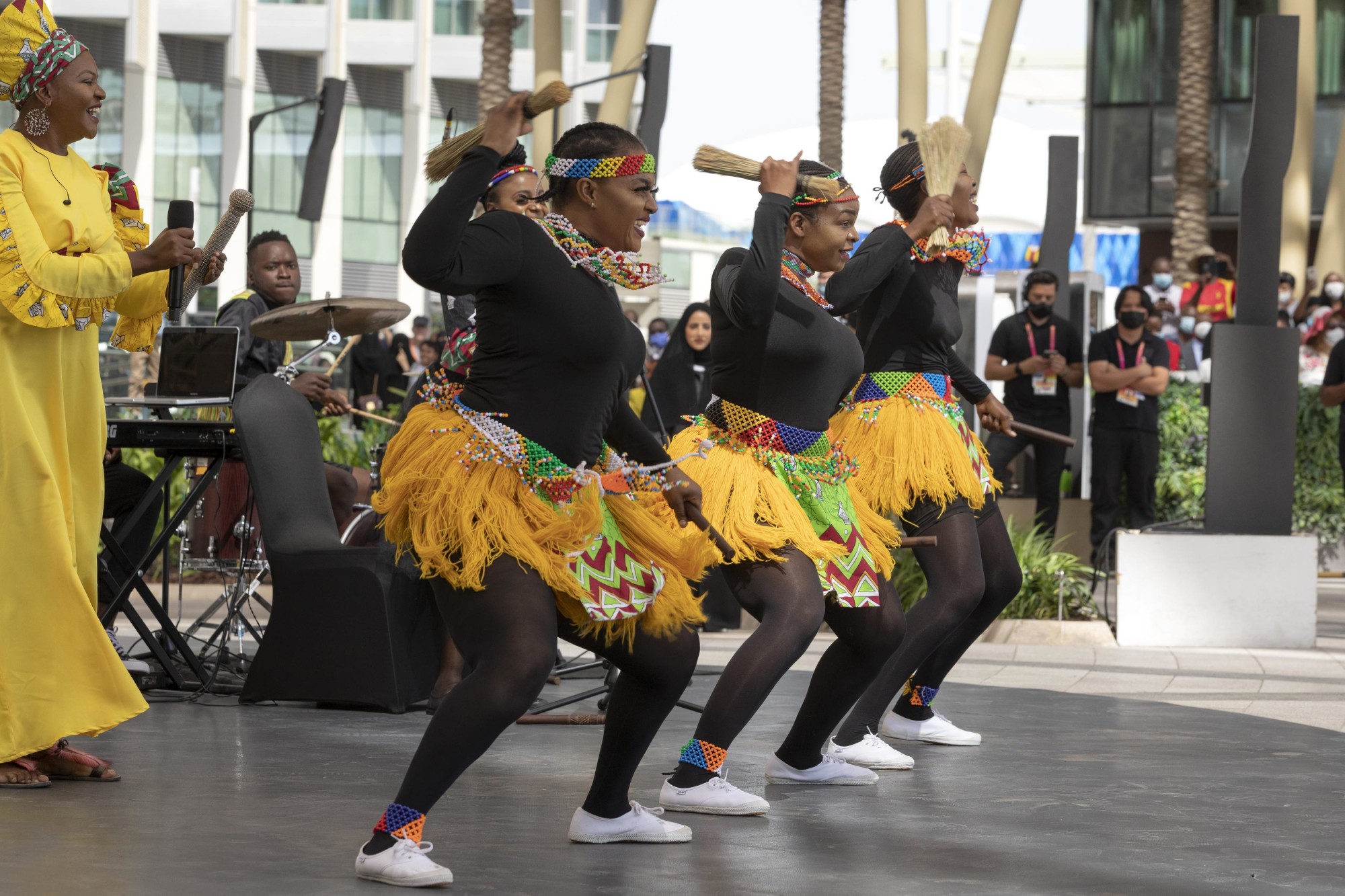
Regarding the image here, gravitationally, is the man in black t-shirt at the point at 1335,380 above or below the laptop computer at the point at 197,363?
below

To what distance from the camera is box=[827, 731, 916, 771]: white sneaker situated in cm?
631

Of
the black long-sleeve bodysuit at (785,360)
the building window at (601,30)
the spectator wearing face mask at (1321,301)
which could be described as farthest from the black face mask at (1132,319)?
the building window at (601,30)

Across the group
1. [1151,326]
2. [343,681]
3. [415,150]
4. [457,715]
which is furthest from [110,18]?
[457,715]

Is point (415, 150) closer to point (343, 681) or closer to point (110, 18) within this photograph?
point (110, 18)

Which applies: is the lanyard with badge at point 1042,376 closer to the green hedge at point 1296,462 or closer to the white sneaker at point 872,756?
the green hedge at point 1296,462

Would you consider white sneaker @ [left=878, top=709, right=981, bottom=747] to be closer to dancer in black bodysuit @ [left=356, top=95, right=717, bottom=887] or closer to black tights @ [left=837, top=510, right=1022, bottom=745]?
black tights @ [left=837, top=510, right=1022, bottom=745]

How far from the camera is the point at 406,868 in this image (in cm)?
420

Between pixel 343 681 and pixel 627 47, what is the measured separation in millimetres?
16204

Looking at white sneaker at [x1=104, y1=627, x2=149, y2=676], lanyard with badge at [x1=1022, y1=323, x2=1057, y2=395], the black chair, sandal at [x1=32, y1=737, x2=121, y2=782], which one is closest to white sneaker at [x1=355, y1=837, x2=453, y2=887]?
sandal at [x1=32, y1=737, x2=121, y2=782]

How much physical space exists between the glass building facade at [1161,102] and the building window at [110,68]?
2257cm

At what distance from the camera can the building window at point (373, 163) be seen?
4938cm

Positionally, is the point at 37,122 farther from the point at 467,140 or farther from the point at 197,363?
the point at 197,363

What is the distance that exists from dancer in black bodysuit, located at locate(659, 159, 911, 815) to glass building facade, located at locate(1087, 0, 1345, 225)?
2847 centimetres

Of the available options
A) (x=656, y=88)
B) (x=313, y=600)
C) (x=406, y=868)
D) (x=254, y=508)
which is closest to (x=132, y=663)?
(x=254, y=508)
